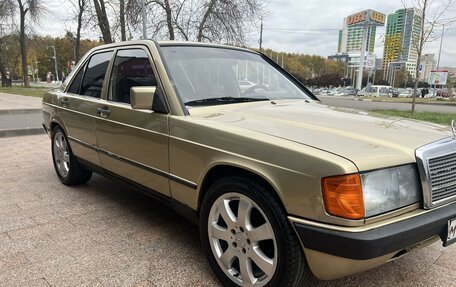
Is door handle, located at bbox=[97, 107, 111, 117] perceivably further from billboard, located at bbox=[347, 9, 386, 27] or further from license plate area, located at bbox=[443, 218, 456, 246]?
billboard, located at bbox=[347, 9, 386, 27]

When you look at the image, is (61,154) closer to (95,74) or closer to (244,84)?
(95,74)

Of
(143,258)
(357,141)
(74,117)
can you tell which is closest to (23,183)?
(74,117)

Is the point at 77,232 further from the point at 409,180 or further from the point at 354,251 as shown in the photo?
the point at 409,180

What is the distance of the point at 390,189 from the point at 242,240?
926mm

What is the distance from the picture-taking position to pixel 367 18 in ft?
172

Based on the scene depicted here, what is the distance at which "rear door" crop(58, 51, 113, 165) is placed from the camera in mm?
3803

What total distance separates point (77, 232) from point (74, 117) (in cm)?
143

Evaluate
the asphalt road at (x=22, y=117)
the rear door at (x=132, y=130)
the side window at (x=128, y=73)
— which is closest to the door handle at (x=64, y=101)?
the rear door at (x=132, y=130)

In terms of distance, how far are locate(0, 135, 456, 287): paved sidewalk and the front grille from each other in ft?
2.62

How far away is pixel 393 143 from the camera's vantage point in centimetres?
206

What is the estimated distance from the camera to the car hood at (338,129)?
1929mm

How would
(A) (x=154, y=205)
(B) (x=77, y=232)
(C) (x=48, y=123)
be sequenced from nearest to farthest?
(B) (x=77, y=232) < (A) (x=154, y=205) < (C) (x=48, y=123)

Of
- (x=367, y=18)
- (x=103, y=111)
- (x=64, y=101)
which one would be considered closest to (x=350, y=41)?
(x=367, y=18)

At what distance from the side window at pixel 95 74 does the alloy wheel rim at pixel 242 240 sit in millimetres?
2097
